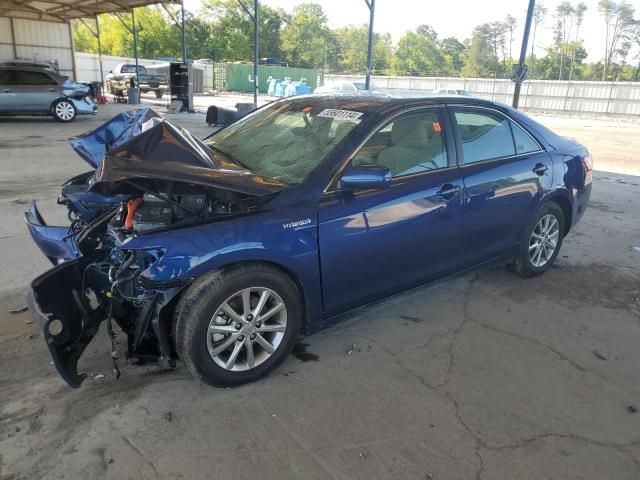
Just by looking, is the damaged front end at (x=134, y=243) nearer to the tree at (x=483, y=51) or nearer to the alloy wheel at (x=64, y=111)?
the alloy wheel at (x=64, y=111)

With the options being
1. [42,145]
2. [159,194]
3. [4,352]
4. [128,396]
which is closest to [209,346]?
[128,396]

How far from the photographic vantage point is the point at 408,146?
3.47 m

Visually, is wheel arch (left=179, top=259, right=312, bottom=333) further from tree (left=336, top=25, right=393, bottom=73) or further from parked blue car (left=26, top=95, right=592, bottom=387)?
tree (left=336, top=25, right=393, bottom=73)

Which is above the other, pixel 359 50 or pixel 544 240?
pixel 359 50

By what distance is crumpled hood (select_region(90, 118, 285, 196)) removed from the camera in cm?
254

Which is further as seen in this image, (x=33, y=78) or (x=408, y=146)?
(x=33, y=78)

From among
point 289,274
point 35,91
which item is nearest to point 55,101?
point 35,91

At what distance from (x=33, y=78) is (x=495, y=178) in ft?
50.0

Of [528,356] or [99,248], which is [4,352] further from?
[528,356]

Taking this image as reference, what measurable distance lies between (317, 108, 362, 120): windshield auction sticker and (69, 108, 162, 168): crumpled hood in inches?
47.9

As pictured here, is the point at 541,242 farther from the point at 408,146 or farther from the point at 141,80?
the point at 141,80

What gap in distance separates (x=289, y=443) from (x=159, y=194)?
152 cm

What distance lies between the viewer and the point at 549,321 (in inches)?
153

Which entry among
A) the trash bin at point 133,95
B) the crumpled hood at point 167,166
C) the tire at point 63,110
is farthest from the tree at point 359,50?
the crumpled hood at point 167,166
